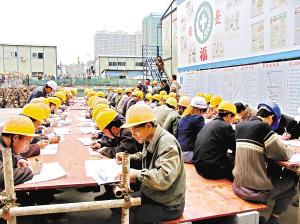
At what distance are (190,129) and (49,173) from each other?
2.34 meters

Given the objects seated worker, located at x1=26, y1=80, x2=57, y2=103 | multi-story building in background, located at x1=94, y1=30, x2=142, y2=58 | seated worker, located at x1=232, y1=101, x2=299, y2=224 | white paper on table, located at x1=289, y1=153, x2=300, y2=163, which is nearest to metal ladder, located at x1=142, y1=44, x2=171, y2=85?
seated worker, located at x1=26, y1=80, x2=57, y2=103

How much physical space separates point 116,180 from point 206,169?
1.49m

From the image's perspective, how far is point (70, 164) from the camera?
9.34 feet

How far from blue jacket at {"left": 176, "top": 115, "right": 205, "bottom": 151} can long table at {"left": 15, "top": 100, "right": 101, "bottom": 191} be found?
158cm

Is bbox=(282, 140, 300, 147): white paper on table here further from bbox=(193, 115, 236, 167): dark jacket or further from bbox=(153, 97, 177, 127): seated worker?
bbox=(153, 97, 177, 127): seated worker

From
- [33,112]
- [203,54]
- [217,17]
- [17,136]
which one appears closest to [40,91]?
[33,112]

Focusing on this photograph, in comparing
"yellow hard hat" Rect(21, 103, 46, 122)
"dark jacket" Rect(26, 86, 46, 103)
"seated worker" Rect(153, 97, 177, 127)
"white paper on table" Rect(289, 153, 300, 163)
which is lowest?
"white paper on table" Rect(289, 153, 300, 163)

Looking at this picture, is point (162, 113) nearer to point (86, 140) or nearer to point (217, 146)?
point (86, 140)

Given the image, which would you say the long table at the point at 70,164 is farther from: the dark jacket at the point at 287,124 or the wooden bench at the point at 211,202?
the dark jacket at the point at 287,124

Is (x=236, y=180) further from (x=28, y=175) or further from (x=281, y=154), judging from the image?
(x=28, y=175)

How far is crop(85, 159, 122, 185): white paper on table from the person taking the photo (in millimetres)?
2346

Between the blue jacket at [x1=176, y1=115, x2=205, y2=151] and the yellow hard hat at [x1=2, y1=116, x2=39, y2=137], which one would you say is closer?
the yellow hard hat at [x1=2, y1=116, x2=39, y2=137]

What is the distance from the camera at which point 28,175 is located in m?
2.31

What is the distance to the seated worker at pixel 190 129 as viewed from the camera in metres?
4.01
